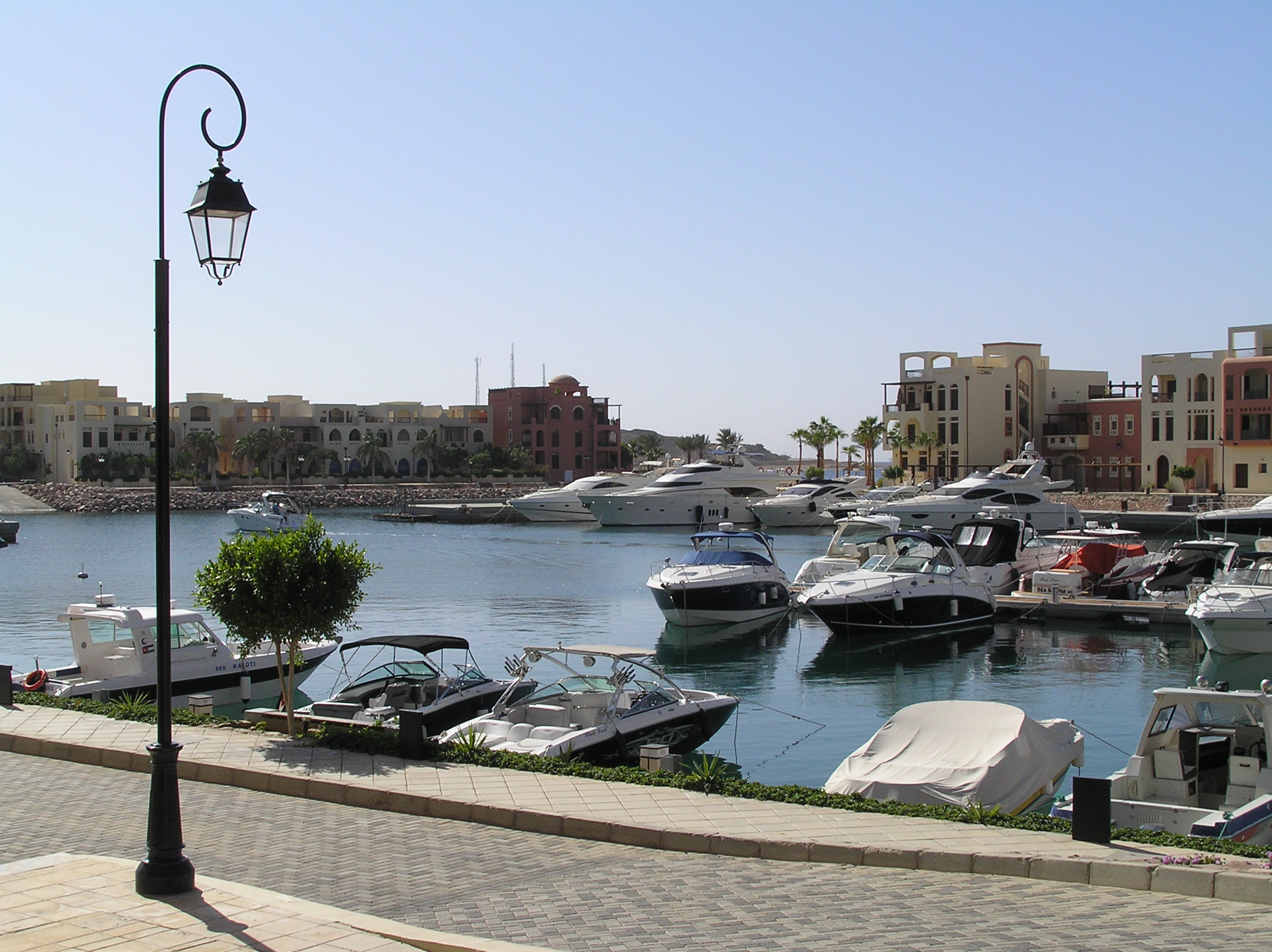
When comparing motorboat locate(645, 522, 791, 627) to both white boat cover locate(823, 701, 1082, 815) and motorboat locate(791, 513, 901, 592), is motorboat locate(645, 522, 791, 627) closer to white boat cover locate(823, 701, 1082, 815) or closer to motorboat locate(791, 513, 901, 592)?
motorboat locate(791, 513, 901, 592)

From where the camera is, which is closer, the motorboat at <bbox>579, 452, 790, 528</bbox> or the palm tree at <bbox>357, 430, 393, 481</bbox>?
the motorboat at <bbox>579, 452, 790, 528</bbox>

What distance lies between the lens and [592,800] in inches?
493

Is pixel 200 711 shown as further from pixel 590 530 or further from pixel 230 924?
pixel 590 530

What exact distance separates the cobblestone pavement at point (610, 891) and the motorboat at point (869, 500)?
63209 millimetres

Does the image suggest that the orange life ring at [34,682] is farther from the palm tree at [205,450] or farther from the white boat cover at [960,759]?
the palm tree at [205,450]

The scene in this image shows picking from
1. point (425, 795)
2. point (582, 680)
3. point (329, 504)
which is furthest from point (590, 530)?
point (425, 795)

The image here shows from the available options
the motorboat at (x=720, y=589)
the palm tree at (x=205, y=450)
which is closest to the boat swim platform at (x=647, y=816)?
the motorboat at (x=720, y=589)

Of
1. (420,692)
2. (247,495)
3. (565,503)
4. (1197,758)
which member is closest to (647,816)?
(1197,758)

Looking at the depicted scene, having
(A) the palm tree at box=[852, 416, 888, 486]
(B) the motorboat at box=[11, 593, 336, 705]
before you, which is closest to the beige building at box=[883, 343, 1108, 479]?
(A) the palm tree at box=[852, 416, 888, 486]

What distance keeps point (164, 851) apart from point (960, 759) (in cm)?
995

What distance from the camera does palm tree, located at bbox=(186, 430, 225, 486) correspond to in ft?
419

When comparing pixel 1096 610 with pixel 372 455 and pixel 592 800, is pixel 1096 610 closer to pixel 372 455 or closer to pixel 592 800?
pixel 592 800

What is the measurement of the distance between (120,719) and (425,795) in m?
6.40

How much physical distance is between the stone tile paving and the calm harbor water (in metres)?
6.80
